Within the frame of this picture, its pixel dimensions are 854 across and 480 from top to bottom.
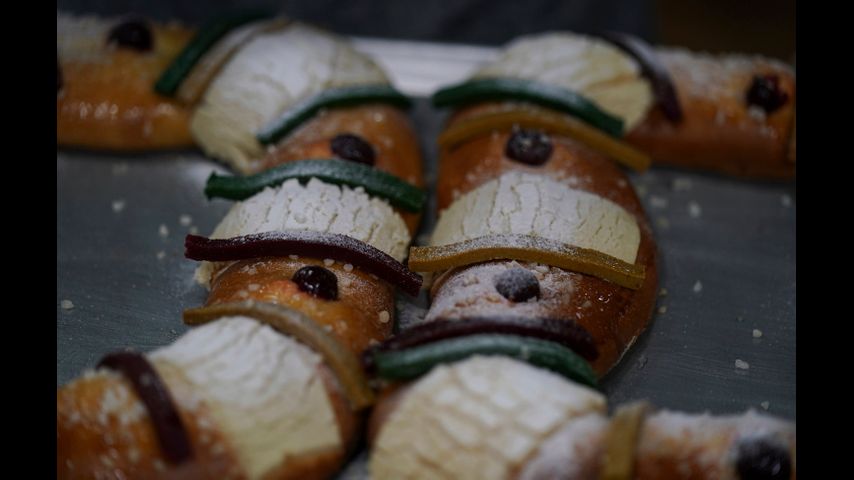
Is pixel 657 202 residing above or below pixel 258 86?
below

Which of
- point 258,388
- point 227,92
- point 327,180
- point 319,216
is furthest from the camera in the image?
point 227,92

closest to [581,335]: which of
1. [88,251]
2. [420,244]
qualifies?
[420,244]

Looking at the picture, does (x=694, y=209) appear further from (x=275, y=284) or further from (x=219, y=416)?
(x=219, y=416)

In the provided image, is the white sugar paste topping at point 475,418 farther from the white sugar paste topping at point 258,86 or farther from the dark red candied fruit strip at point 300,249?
the white sugar paste topping at point 258,86

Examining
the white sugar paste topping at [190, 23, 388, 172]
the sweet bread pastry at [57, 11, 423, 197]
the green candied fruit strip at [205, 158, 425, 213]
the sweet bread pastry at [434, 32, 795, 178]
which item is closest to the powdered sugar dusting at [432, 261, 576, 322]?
the green candied fruit strip at [205, 158, 425, 213]

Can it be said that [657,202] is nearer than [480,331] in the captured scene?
No

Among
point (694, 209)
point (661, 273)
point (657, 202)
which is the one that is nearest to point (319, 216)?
point (661, 273)

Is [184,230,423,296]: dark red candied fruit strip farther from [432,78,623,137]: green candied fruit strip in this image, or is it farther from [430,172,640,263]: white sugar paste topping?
[432,78,623,137]: green candied fruit strip
